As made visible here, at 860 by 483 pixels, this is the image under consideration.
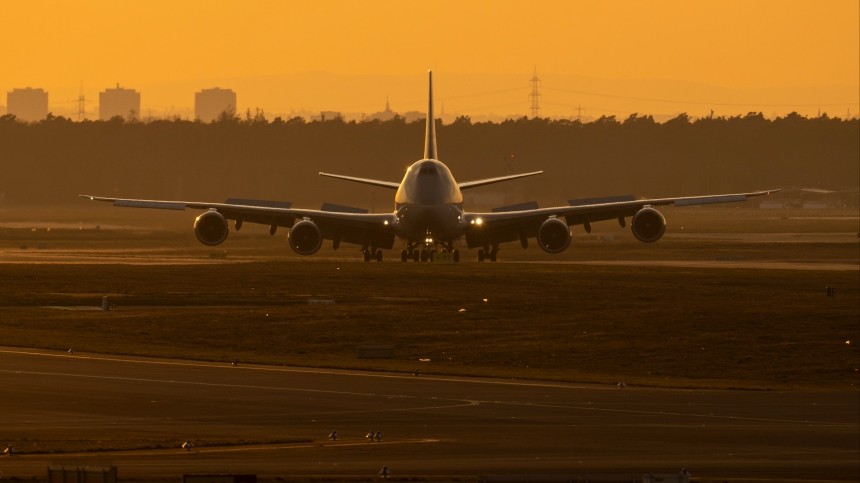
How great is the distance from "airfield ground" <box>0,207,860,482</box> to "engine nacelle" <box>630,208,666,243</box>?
1.61 m

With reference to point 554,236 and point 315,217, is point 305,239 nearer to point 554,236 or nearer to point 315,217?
point 315,217

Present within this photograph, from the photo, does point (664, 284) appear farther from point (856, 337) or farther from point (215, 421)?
point (215, 421)

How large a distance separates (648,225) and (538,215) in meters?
4.45

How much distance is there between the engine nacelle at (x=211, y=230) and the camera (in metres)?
67.5

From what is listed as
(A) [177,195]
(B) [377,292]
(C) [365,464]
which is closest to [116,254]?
(B) [377,292]

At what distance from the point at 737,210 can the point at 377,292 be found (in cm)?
12281

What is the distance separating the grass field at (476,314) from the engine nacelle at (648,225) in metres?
1.25

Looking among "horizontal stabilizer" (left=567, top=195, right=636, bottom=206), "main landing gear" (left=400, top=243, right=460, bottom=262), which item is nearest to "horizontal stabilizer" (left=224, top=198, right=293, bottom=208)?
"main landing gear" (left=400, top=243, right=460, bottom=262)

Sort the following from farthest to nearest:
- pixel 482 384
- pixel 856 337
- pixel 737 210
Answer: pixel 737 210 → pixel 856 337 → pixel 482 384

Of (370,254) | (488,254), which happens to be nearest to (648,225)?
(488,254)

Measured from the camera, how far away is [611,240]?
9256 cm

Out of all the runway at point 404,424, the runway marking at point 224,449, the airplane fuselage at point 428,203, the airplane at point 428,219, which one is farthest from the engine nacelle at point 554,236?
the runway marking at point 224,449

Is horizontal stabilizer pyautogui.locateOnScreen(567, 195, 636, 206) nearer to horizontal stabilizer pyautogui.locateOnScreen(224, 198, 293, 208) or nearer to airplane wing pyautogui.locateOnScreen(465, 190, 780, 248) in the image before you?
airplane wing pyautogui.locateOnScreen(465, 190, 780, 248)

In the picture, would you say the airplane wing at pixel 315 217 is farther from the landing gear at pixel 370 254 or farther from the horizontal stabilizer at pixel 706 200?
the horizontal stabilizer at pixel 706 200
